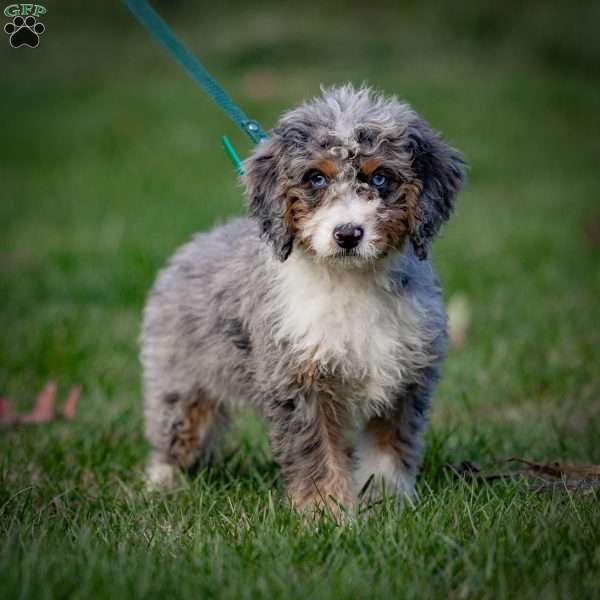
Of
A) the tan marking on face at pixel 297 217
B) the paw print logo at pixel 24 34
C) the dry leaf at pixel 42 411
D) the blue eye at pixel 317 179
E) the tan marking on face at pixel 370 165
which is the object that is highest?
the paw print logo at pixel 24 34

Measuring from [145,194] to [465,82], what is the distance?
27.8ft

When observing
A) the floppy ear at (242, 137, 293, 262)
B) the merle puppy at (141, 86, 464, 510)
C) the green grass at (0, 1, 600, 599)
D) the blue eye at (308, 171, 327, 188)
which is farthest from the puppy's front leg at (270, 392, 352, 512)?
the blue eye at (308, 171, 327, 188)

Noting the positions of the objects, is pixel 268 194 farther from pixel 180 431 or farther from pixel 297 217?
pixel 180 431

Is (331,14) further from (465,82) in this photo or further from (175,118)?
(175,118)

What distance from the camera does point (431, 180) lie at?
4730 millimetres

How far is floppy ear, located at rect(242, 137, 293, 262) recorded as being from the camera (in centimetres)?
468

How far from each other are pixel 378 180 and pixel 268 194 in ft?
1.61

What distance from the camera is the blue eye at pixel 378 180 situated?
4.57 m

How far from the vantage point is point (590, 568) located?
3.64 metres

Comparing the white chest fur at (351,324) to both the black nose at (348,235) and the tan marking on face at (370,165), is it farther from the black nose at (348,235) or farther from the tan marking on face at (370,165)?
the tan marking on face at (370,165)

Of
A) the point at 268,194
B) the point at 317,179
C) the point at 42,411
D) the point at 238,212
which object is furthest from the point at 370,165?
the point at 238,212

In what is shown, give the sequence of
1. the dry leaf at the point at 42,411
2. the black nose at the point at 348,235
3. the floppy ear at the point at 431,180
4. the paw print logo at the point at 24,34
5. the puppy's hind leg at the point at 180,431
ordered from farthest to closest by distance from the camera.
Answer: the dry leaf at the point at 42,411
the puppy's hind leg at the point at 180,431
the paw print logo at the point at 24,34
the floppy ear at the point at 431,180
the black nose at the point at 348,235

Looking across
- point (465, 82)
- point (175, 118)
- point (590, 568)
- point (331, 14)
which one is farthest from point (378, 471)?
point (331, 14)

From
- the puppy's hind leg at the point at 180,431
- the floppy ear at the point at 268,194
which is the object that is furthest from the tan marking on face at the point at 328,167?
the puppy's hind leg at the point at 180,431
